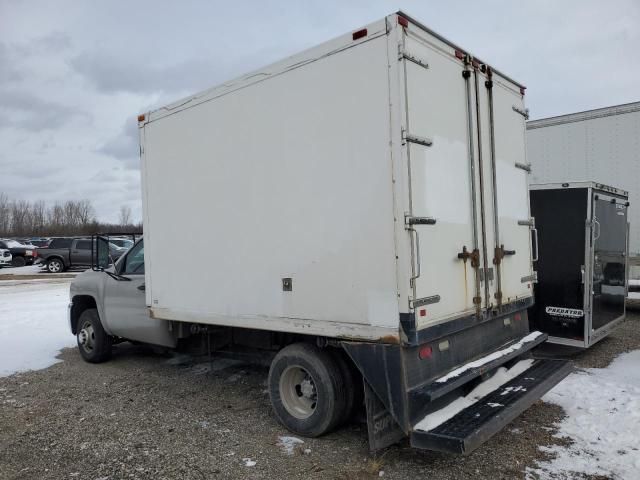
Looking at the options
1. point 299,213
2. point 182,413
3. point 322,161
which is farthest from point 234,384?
point 322,161

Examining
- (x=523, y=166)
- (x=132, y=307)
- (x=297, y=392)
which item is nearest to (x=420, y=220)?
(x=297, y=392)

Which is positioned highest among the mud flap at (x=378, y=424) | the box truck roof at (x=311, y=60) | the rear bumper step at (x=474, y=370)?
the box truck roof at (x=311, y=60)

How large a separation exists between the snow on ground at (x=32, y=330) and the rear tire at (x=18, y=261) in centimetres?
1855

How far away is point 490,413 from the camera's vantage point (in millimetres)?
3891

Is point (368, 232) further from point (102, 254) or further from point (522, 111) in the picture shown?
point (102, 254)

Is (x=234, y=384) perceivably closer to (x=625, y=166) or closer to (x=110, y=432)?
(x=110, y=432)

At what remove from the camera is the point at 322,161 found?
4.20 metres

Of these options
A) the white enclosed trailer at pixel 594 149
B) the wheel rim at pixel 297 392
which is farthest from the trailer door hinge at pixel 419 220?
the white enclosed trailer at pixel 594 149

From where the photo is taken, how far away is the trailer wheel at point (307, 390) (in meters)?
4.24

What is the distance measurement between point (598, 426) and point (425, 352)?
5.91ft

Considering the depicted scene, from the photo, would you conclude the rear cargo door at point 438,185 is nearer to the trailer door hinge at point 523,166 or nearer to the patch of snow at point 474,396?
the patch of snow at point 474,396

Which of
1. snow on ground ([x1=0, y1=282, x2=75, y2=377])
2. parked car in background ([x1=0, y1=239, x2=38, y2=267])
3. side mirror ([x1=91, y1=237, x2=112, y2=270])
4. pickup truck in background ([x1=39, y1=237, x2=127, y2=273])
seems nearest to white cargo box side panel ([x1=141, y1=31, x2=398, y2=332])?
side mirror ([x1=91, y1=237, x2=112, y2=270])

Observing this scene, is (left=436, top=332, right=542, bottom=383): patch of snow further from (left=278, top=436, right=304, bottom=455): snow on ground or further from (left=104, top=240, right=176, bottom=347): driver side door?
(left=104, top=240, right=176, bottom=347): driver side door

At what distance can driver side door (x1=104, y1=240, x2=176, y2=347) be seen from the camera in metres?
6.26
